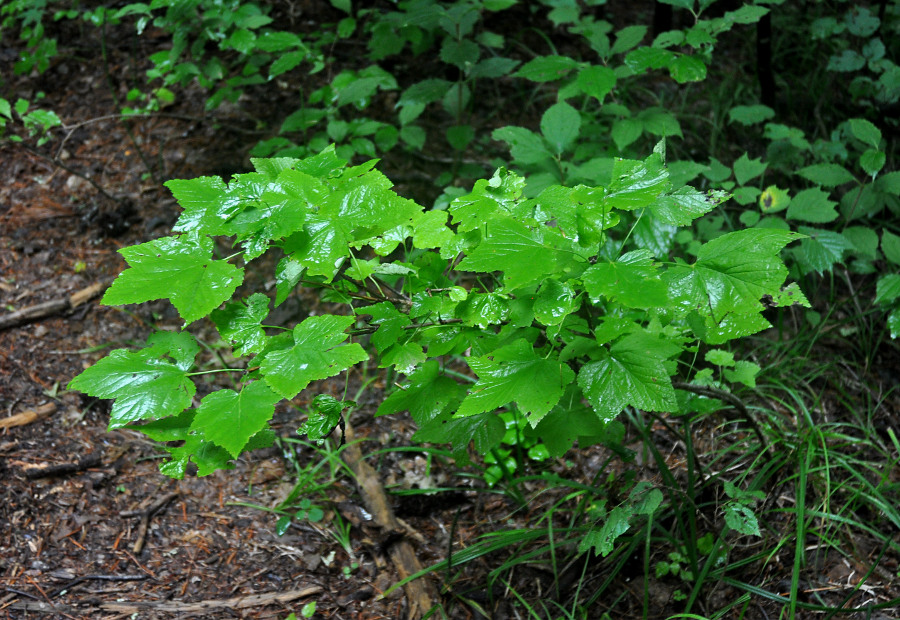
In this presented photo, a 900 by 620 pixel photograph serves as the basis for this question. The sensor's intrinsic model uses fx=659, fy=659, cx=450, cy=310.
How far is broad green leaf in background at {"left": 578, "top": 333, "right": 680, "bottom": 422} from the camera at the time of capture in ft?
3.56

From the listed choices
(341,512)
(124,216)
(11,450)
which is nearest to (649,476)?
(341,512)

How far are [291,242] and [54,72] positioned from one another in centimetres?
358

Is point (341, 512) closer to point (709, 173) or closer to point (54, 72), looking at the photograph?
point (709, 173)

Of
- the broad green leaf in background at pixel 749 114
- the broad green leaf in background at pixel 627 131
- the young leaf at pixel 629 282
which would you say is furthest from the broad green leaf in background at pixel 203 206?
the broad green leaf in background at pixel 749 114

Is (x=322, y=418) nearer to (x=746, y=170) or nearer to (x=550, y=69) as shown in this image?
(x=550, y=69)

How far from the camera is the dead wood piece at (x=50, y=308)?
8.67ft

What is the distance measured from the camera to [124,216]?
3.09 metres

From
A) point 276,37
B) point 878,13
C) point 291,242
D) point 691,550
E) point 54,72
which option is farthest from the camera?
point 54,72

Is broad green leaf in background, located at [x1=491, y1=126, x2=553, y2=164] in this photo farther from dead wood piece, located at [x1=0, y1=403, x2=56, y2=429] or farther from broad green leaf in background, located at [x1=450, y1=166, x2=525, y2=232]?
dead wood piece, located at [x1=0, y1=403, x2=56, y2=429]

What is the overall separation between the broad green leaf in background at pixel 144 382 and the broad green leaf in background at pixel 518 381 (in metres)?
0.45

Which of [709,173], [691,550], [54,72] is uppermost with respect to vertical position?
[54,72]

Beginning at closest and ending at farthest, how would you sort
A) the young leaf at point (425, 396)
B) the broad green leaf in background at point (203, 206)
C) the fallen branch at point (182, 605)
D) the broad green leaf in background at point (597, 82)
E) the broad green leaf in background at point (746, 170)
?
the broad green leaf in background at point (203, 206)
the young leaf at point (425, 396)
the fallen branch at point (182, 605)
the broad green leaf in background at point (597, 82)
the broad green leaf in background at point (746, 170)

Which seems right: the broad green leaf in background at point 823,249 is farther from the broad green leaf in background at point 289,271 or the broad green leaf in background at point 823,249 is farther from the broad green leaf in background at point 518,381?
the broad green leaf in background at point 289,271

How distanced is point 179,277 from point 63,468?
4.89 feet
